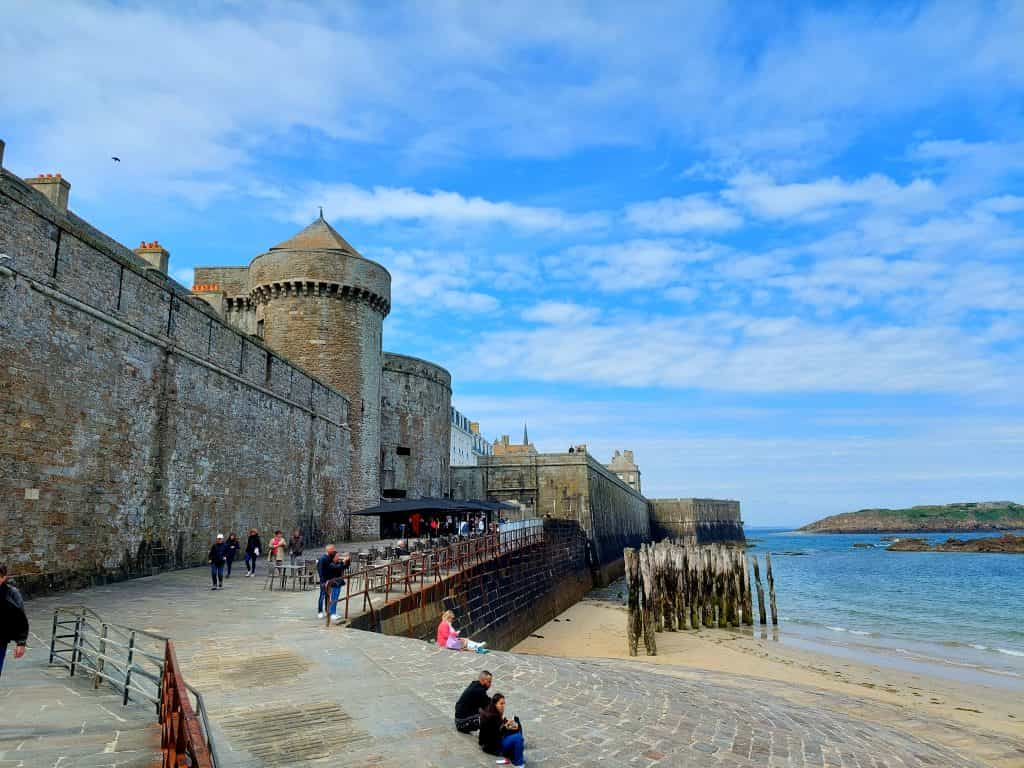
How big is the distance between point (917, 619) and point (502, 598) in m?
21.6

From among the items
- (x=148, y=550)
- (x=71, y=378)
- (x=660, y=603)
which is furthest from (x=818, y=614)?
(x=71, y=378)

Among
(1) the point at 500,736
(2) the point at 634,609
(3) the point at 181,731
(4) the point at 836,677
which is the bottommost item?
(4) the point at 836,677

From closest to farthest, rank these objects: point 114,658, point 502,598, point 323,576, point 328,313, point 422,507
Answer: point 114,658 → point 323,576 → point 502,598 → point 422,507 → point 328,313

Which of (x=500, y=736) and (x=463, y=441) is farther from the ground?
(x=463, y=441)

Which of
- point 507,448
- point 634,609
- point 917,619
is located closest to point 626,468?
point 507,448

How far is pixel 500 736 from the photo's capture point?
626 centimetres

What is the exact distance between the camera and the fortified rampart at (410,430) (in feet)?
127

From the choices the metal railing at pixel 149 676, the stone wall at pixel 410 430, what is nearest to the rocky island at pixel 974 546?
the stone wall at pixel 410 430

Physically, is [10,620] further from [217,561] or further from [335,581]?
[217,561]

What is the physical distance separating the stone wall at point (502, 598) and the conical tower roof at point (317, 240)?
16728 mm

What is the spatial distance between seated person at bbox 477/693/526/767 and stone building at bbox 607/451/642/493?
87779 millimetres

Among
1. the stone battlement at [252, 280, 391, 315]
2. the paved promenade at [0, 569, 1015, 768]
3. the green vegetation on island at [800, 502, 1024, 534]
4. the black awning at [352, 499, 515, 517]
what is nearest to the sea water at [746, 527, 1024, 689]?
the black awning at [352, 499, 515, 517]

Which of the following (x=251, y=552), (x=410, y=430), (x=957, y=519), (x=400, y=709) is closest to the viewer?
(x=400, y=709)

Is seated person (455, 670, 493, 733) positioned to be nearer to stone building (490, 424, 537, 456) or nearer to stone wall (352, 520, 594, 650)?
stone wall (352, 520, 594, 650)
